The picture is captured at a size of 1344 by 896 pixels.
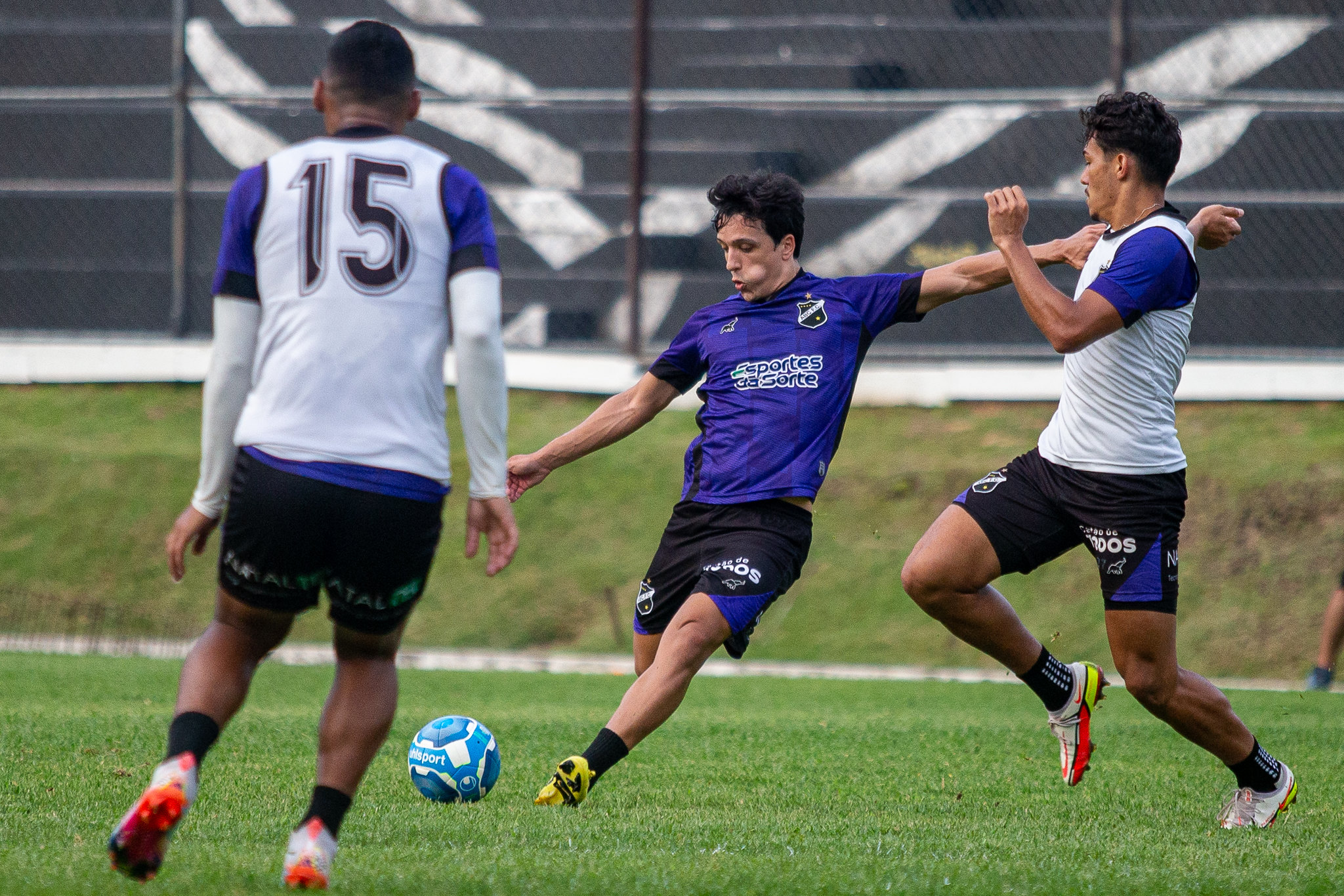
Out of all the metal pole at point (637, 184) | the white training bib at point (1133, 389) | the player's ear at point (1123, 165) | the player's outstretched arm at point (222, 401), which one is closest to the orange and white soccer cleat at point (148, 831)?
the player's outstretched arm at point (222, 401)

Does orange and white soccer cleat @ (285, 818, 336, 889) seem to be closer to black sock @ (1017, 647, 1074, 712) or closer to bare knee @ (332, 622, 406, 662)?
bare knee @ (332, 622, 406, 662)

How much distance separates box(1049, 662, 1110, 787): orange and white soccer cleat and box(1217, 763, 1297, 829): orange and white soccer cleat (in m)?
0.56

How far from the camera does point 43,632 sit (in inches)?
563

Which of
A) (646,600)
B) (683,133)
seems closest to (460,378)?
(646,600)

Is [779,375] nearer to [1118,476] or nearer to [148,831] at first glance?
[1118,476]

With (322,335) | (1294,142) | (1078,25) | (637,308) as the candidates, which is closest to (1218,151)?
(1294,142)

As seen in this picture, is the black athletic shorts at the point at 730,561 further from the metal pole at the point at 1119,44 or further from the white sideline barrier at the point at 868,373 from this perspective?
the metal pole at the point at 1119,44

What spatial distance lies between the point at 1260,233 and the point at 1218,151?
3.81ft

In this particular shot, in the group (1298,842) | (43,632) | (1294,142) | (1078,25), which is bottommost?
(43,632)

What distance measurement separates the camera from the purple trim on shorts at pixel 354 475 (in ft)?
11.3

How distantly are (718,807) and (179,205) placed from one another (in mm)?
16304

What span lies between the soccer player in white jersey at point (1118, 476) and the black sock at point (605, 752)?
1290mm

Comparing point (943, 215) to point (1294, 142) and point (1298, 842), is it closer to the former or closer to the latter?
point (1294, 142)

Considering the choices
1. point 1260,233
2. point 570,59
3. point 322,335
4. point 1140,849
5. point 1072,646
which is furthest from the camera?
point 570,59
